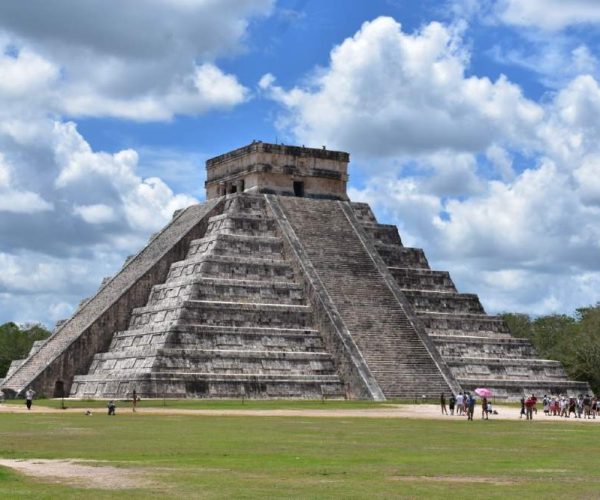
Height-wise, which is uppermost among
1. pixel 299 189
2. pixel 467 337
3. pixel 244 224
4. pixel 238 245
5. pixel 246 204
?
pixel 299 189

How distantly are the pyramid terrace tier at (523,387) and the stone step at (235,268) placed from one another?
8.04 metres

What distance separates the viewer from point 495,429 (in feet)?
83.9

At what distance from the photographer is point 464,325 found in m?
43.9

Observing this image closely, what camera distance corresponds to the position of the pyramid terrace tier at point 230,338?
37625 millimetres

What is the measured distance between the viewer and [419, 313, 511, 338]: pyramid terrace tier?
141 ft

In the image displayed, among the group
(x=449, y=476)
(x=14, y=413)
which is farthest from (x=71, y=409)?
(x=449, y=476)

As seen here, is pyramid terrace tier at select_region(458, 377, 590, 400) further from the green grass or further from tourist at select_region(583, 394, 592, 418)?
tourist at select_region(583, 394, 592, 418)

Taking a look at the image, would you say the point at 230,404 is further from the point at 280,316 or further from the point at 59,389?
the point at 59,389

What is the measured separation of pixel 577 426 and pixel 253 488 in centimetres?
1598

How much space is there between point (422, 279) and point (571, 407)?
41.1 feet

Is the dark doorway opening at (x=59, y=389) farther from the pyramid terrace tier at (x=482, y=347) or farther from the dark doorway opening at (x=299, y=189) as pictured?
the pyramid terrace tier at (x=482, y=347)

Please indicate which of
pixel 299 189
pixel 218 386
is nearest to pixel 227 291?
pixel 218 386

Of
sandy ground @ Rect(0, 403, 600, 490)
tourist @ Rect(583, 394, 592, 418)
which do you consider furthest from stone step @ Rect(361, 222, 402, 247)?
tourist @ Rect(583, 394, 592, 418)

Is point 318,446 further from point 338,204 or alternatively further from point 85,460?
point 338,204
